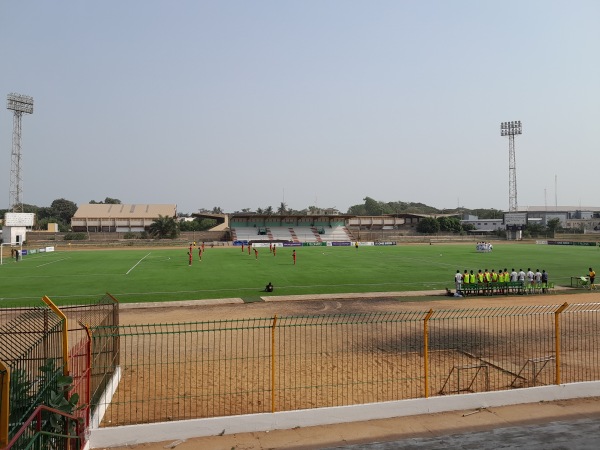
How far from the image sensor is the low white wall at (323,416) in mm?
8219

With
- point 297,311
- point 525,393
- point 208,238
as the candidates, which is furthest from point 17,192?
point 525,393

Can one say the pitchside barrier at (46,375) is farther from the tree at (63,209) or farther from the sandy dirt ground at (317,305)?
the tree at (63,209)

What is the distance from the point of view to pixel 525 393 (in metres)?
10.0

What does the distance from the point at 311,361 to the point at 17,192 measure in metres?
91.0

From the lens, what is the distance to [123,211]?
11981 centimetres

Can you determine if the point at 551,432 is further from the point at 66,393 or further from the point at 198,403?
the point at 66,393

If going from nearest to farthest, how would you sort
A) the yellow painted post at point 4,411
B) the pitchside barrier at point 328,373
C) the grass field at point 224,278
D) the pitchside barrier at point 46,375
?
the yellow painted post at point 4,411 < the pitchside barrier at point 46,375 < the pitchside barrier at point 328,373 < the grass field at point 224,278

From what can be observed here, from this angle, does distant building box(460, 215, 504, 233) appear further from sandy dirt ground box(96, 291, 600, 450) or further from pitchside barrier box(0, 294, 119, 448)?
pitchside barrier box(0, 294, 119, 448)

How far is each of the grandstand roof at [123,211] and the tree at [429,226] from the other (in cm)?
6285

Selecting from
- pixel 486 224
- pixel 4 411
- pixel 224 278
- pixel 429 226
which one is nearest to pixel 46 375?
pixel 4 411

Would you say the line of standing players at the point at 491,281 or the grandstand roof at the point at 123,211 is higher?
the grandstand roof at the point at 123,211

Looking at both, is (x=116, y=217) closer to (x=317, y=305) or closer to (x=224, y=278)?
(x=224, y=278)

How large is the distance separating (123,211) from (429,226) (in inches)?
3059

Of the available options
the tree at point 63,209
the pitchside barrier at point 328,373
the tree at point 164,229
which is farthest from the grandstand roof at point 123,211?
the pitchside barrier at point 328,373
